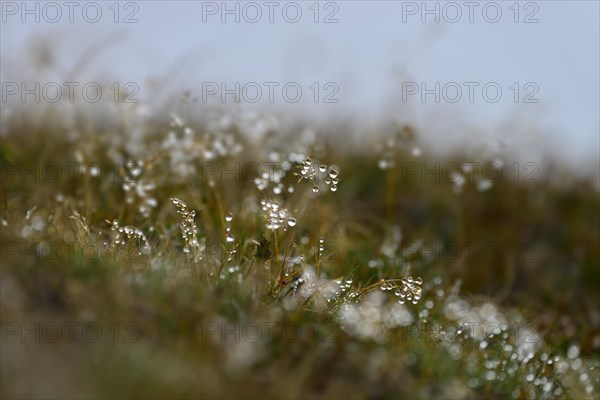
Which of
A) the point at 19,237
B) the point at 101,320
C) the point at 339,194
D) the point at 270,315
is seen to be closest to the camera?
the point at 101,320

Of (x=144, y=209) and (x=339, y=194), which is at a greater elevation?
(x=144, y=209)

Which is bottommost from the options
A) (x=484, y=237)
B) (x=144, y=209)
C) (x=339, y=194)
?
(x=484, y=237)

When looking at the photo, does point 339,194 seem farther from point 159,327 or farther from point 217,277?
point 159,327

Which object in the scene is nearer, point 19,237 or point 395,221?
point 19,237

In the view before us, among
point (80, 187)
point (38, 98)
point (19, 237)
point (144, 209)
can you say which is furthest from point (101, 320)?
point (38, 98)

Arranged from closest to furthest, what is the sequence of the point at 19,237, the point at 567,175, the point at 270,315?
1. the point at 270,315
2. the point at 19,237
3. the point at 567,175

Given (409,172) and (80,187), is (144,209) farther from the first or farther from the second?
(409,172)
